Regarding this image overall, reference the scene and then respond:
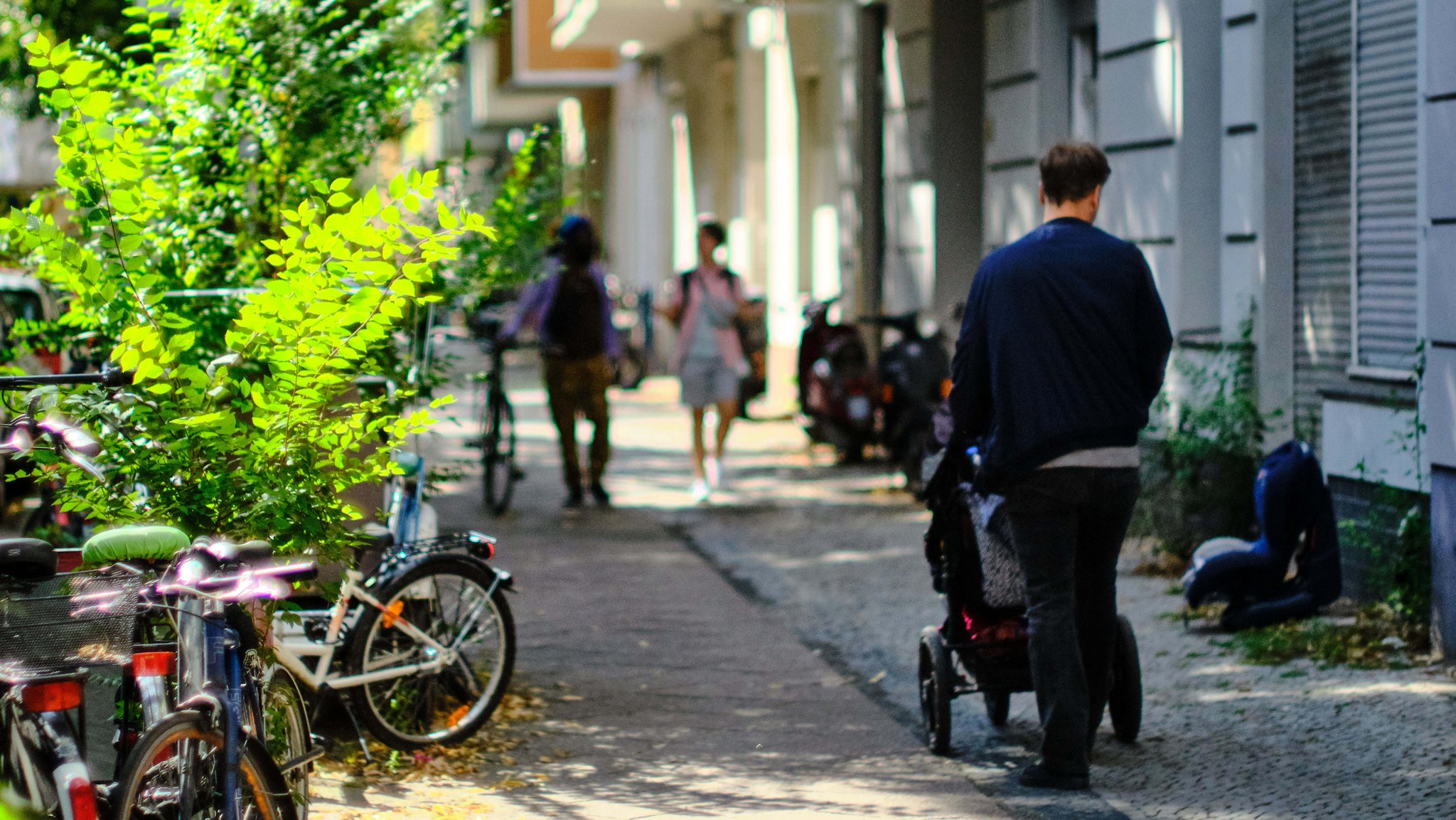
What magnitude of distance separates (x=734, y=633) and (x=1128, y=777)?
2.85 meters

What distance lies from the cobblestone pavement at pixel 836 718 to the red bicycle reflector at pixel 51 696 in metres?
1.78

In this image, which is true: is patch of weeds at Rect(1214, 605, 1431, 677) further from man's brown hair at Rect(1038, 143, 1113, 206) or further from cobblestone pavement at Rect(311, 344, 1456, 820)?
man's brown hair at Rect(1038, 143, 1113, 206)

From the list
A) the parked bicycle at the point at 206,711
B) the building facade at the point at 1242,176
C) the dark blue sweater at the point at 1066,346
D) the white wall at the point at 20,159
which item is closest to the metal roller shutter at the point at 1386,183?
the building facade at the point at 1242,176

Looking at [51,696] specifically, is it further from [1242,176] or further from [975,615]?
[1242,176]

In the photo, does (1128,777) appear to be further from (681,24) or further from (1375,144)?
(681,24)

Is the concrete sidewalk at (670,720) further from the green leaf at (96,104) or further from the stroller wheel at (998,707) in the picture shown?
the green leaf at (96,104)

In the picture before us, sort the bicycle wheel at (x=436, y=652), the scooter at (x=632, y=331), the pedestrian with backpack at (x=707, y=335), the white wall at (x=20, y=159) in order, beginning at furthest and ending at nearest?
the white wall at (x=20, y=159), the scooter at (x=632, y=331), the pedestrian with backpack at (x=707, y=335), the bicycle wheel at (x=436, y=652)

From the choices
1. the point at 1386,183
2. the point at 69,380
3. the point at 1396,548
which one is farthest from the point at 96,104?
the point at 1386,183

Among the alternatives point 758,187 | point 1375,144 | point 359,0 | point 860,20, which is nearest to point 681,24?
point 758,187

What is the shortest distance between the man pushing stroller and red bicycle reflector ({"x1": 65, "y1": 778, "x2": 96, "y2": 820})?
2759 mm

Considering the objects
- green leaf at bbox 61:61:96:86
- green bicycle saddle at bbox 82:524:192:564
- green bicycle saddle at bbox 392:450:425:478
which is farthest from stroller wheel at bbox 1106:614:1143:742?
green leaf at bbox 61:61:96:86

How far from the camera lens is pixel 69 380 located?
4.54 meters

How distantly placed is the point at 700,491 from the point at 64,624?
9032mm

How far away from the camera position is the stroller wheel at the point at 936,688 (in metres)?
5.68
